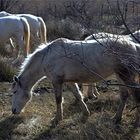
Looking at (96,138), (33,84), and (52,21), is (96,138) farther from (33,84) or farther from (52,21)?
(52,21)

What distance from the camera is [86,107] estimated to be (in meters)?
7.82

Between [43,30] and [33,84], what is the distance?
650cm

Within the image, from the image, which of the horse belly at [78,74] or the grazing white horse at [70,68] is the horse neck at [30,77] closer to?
the grazing white horse at [70,68]

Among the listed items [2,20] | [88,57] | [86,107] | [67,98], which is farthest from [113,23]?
[2,20]

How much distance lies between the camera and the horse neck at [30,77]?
7703 millimetres

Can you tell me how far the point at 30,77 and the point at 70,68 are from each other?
84cm

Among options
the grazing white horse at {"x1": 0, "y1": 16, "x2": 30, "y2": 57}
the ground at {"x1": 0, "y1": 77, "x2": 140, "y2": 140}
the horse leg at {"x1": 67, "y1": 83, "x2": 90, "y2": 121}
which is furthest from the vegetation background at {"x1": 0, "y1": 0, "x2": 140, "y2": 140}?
the grazing white horse at {"x1": 0, "y1": 16, "x2": 30, "y2": 57}

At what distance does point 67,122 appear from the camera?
7.41 metres

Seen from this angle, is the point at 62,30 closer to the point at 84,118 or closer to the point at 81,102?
the point at 81,102

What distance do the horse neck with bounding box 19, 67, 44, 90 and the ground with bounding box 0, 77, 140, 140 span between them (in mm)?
570

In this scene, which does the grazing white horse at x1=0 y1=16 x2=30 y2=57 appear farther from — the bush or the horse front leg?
the horse front leg

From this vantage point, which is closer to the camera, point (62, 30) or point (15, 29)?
point (15, 29)

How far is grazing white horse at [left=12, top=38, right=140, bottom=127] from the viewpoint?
22.9ft

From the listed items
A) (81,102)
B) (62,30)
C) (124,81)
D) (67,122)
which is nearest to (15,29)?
(62,30)
